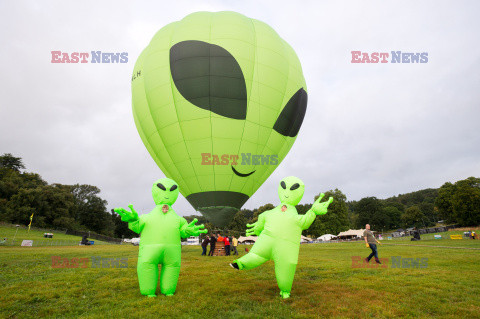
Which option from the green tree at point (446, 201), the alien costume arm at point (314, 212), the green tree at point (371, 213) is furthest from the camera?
the green tree at point (371, 213)

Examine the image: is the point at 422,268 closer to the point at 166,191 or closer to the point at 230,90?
the point at 166,191

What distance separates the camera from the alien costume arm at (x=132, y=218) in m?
5.25

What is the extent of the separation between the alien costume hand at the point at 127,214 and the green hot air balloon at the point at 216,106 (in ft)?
16.6

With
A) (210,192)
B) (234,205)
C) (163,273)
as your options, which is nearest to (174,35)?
(210,192)

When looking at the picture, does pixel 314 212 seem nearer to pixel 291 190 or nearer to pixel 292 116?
pixel 291 190

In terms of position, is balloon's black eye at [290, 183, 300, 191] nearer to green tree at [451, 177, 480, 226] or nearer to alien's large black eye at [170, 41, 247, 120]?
alien's large black eye at [170, 41, 247, 120]

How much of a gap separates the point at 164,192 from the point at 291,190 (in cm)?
283

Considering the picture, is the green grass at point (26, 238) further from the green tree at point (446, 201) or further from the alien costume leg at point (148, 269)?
the green tree at point (446, 201)

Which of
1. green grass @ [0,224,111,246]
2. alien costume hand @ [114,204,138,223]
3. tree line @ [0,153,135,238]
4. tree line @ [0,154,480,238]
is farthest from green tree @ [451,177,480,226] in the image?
tree line @ [0,153,135,238]

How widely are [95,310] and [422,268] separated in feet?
28.2

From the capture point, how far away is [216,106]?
10.3m

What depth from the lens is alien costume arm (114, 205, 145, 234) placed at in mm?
5254

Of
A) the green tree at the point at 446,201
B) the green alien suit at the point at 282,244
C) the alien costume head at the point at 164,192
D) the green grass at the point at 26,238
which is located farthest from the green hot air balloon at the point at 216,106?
the green tree at the point at 446,201

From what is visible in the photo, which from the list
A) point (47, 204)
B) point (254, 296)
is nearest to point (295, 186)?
point (254, 296)
